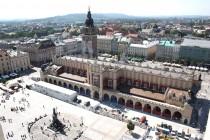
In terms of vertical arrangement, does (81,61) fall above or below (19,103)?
above

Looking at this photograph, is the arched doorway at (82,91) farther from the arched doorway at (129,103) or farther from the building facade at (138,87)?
the arched doorway at (129,103)

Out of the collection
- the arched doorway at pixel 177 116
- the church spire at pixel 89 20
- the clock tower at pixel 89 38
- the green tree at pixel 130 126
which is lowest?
the arched doorway at pixel 177 116

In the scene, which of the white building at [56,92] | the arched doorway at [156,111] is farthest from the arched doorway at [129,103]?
the white building at [56,92]

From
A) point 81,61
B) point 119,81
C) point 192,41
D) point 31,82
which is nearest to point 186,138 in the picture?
point 119,81

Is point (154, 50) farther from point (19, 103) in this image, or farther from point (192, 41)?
point (19, 103)

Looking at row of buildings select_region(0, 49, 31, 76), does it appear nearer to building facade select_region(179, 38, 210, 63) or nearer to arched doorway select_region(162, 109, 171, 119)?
arched doorway select_region(162, 109, 171, 119)
